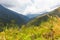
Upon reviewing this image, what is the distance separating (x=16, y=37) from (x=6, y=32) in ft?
9.19

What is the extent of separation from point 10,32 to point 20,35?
271 centimetres

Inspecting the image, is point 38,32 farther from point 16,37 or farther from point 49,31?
point 16,37

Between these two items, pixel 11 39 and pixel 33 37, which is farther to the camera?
pixel 33 37

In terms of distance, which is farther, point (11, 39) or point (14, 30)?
point (14, 30)

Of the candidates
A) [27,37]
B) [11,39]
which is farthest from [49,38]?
[11,39]

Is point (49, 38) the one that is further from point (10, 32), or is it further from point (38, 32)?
point (10, 32)

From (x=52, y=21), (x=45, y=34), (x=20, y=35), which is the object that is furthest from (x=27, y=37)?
(x=52, y=21)

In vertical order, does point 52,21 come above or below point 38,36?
above

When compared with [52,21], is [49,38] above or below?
below

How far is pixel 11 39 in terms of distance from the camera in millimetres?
30141

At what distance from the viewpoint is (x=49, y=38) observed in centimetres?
3134

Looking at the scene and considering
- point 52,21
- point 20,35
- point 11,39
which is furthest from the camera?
point 52,21

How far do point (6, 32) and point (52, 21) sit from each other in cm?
904

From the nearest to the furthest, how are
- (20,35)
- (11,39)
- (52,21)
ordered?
(11,39), (20,35), (52,21)
